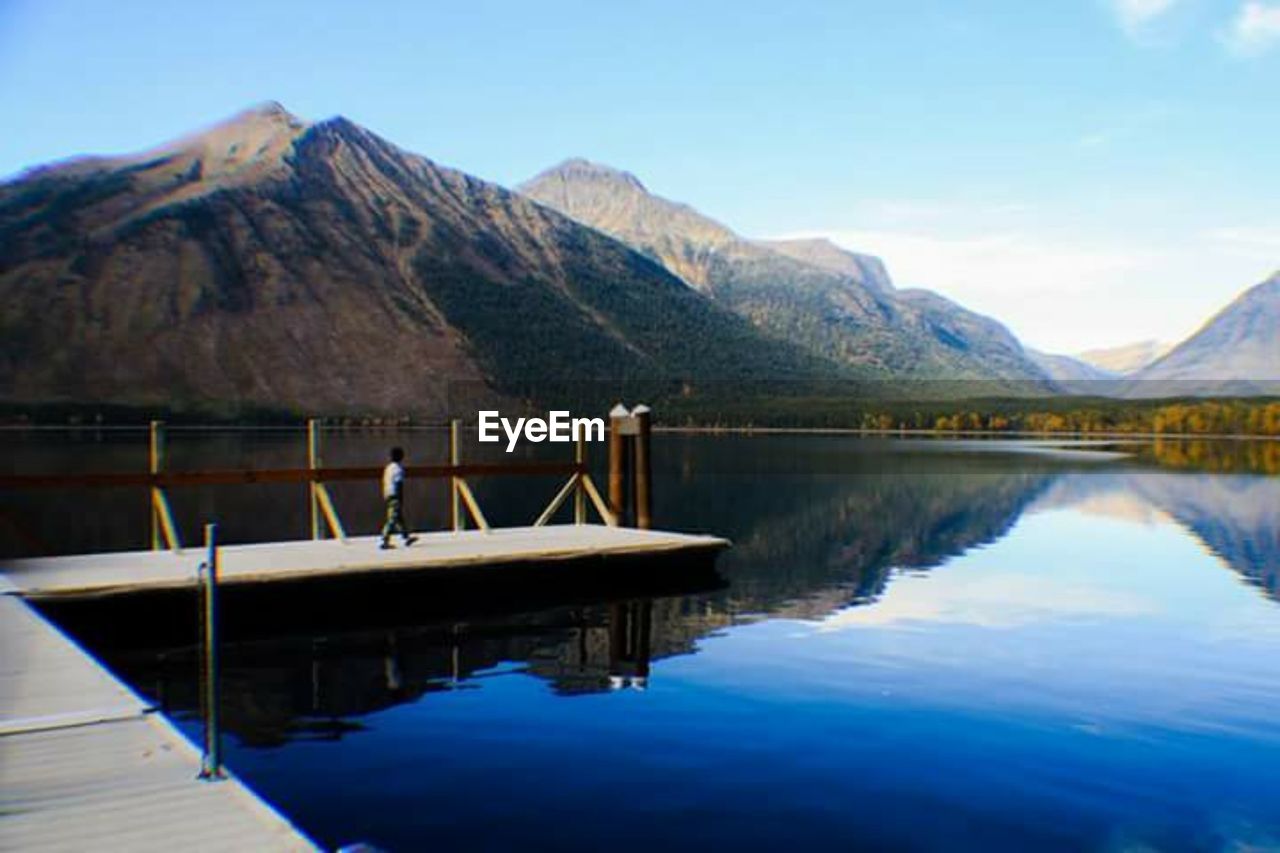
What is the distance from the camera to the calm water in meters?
11.5

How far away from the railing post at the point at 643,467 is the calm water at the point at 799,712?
9.05ft

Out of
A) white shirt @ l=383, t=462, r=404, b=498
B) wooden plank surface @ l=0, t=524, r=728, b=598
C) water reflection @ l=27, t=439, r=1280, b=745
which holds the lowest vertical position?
water reflection @ l=27, t=439, r=1280, b=745

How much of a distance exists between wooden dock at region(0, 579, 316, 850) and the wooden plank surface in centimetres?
678

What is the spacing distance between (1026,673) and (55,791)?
47.5 ft

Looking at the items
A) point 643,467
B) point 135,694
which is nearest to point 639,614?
point 643,467

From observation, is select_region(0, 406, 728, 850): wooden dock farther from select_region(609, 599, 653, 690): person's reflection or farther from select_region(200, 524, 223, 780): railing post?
select_region(609, 599, 653, 690): person's reflection

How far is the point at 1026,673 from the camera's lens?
61.1ft

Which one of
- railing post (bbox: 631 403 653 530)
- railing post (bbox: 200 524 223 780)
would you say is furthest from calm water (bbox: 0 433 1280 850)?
railing post (bbox: 631 403 653 530)

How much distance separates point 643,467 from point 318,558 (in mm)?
10039

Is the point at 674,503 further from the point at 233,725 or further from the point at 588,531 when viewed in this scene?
the point at 233,725

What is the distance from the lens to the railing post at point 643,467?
29.4 metres

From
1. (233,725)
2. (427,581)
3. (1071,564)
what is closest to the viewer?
(233,725)

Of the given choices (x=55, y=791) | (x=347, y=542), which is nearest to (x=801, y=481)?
(x=347, y=542)

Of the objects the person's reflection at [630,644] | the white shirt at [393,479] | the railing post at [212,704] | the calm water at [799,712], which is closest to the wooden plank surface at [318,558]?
the calm water at [799,712]
